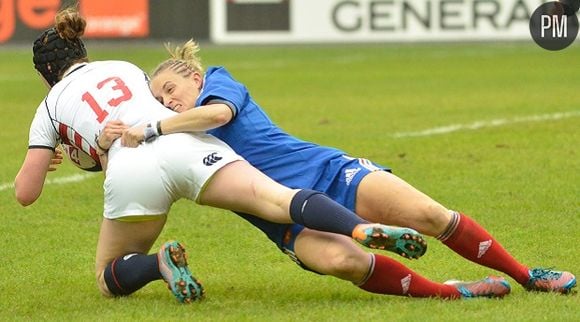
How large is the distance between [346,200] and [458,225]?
0.52 m

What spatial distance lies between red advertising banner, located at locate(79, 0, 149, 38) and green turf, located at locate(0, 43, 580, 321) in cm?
410

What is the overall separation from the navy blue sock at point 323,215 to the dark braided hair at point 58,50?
148cm

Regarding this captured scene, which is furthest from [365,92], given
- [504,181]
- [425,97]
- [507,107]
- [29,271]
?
[29,271]

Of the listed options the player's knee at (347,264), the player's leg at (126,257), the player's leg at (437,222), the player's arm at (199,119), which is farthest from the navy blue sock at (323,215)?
the player's leg at (126,257)

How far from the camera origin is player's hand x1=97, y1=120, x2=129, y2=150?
636 centimetres

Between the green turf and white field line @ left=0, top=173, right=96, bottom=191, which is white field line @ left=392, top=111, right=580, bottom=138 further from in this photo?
white field line @ left=0, top=173, right=96, bottom=191

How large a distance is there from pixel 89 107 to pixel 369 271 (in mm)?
1548

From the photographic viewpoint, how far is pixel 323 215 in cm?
591

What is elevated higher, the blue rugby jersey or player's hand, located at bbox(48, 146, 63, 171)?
the blue rugby jersey

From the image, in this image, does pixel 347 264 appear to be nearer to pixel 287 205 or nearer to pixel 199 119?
pixel 287 205

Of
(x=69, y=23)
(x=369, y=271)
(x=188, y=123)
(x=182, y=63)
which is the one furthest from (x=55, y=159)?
(x=369, y=271)

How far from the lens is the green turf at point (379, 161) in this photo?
20.2 feet

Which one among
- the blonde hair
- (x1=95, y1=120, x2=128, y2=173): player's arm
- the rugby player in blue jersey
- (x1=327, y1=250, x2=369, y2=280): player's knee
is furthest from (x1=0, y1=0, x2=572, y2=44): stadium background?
(x1=327, y1=250, x2=369, y2=280): player's knee

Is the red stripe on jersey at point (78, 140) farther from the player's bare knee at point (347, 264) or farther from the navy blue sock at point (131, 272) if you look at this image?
the player's bare knee at point (347, 264)
